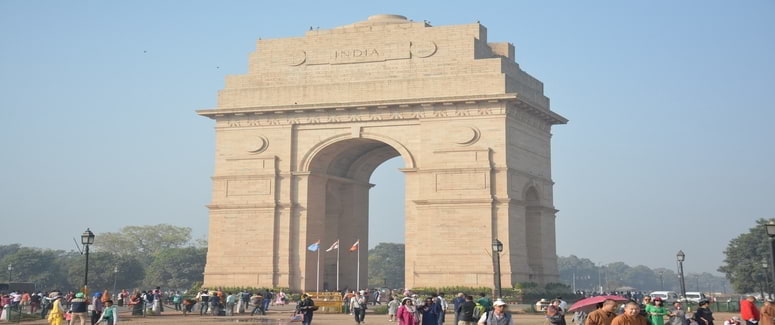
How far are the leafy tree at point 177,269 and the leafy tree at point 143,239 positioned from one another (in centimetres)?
2078

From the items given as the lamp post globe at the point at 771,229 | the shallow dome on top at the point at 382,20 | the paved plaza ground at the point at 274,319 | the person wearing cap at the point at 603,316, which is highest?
the shallow dome on top at the point at 382,20

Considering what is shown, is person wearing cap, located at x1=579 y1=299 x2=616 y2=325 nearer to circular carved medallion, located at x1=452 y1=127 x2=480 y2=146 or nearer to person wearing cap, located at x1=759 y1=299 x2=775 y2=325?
person wearing cap, located at x1=759 y1=299 x2=775 y2=325

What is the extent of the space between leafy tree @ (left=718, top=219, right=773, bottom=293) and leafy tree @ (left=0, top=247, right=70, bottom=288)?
70270 mm

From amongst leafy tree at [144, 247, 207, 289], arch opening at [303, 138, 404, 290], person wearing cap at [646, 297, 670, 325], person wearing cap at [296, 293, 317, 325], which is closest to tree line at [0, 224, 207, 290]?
leafy tree at [144, 247, 207, 289]

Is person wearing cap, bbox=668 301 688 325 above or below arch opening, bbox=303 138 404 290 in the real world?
below

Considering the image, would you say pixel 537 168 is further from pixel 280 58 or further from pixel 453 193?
pixel 280 58

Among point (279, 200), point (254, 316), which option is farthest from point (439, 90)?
point (254, 316)

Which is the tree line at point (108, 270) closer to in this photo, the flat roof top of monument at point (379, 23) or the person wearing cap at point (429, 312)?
the flat roof top of monument at point (379, 23)

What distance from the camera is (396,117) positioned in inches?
1861

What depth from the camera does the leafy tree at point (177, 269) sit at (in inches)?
4318

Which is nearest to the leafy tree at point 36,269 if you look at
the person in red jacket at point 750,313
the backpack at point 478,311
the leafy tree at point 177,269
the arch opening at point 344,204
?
the leafy tree at point 177,269

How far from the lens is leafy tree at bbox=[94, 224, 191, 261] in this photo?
437ft

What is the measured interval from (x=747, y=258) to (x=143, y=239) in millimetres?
83619

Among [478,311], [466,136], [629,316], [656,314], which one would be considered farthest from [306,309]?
[466,136]
